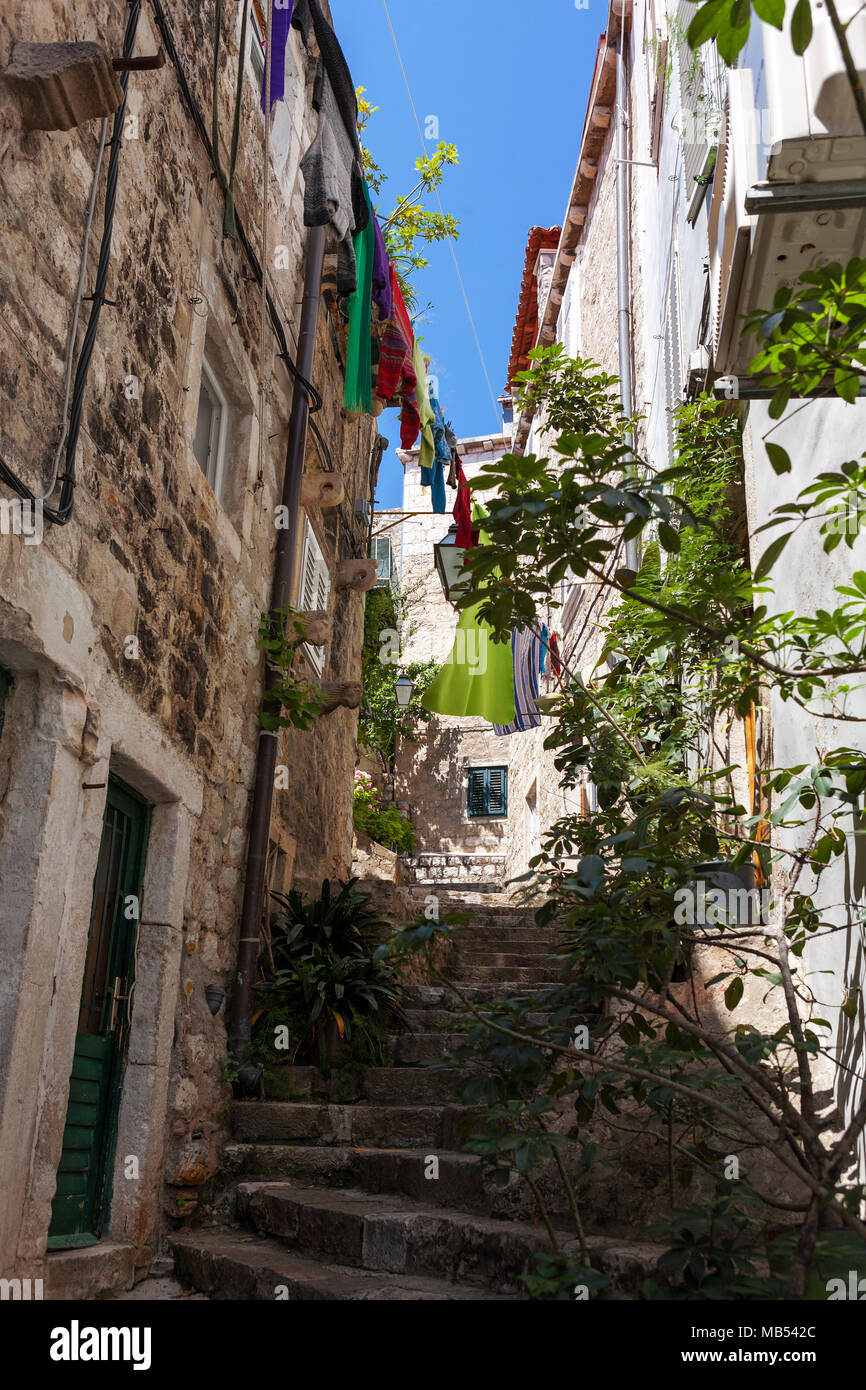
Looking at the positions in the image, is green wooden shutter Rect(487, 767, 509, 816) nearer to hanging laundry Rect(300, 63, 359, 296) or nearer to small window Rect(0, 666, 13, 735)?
hanging laundry Rect(300, 63, 359, 296)

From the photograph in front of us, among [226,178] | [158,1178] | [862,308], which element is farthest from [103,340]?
[158,1178]

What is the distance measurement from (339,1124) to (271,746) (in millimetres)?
1829

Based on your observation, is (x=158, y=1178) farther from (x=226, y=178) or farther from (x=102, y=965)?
(x=226, y=178)

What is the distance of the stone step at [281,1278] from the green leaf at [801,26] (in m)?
2.90

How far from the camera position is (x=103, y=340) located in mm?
3477

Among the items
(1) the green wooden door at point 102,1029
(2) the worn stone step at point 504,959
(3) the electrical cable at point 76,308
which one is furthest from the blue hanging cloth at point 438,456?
(1) the green wooden door at point 102,1029

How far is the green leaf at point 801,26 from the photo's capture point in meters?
1.61

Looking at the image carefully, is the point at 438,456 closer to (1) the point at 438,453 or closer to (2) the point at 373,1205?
(1) the point at 438,453

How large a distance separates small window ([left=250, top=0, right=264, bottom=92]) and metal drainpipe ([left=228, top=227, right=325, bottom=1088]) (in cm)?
108

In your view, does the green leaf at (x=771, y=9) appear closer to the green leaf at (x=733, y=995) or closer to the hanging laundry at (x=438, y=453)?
the green leaf at (x=733, y=995)

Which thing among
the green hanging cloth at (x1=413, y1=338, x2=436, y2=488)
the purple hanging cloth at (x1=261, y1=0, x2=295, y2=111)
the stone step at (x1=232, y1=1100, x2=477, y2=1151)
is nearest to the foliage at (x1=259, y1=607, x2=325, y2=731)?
the stone step at (x1=232, y1=1100, x2=477, y2=1151)

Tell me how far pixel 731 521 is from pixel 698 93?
2.45m

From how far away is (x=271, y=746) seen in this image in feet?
17.8

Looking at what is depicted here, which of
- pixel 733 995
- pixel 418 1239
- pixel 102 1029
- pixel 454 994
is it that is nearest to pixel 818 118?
pixel 733 995
